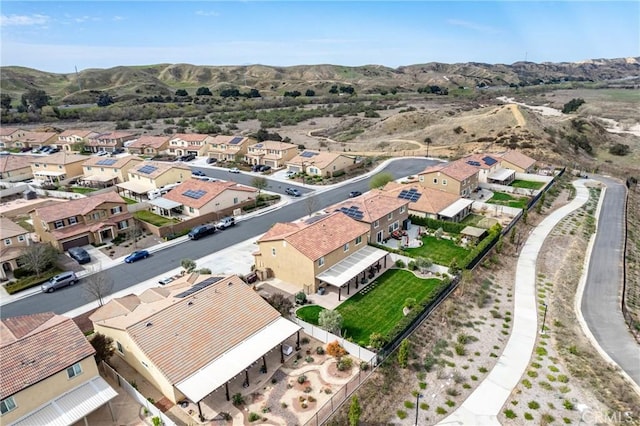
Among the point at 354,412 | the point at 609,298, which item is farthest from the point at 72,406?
the point at 609,298

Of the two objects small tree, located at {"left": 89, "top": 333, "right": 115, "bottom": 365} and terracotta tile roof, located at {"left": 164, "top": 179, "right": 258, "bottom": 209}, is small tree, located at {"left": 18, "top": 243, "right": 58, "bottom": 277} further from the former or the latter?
small tree, located at {"left": 89, "top": 333, "right": 115, "bottom": 365}

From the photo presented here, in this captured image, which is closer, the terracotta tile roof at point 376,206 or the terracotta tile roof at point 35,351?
the terracotta tile roof at point 35,351

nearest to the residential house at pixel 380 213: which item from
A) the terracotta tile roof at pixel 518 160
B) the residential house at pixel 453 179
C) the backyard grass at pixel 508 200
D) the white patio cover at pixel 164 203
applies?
the residential house at pixel 453 179

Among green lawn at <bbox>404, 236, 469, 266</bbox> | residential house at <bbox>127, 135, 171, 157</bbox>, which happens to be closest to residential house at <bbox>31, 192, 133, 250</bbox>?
green lawn at <bbox>404, 236, 469, 266</bbox>

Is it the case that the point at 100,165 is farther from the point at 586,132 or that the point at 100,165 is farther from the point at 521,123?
the point at 586,132

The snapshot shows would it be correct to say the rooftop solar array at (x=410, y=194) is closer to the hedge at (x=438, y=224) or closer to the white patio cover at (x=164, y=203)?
the hedge at (x=438, y=224)

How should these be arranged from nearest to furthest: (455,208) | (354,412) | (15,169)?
(354,412) < (455,208) < (15,169)

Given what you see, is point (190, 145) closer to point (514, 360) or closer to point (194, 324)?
point (194, 324)
